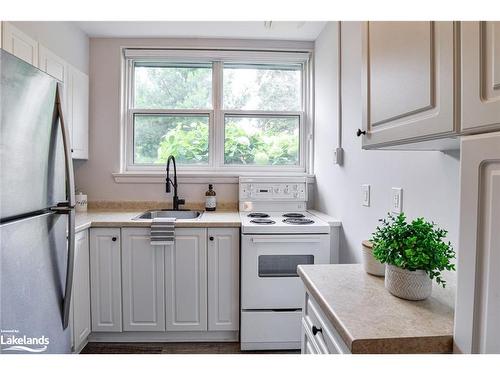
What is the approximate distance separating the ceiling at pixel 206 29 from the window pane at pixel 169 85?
0.27 meters

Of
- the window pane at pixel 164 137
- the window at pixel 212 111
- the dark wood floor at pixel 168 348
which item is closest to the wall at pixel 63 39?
the window at pixel 212 111

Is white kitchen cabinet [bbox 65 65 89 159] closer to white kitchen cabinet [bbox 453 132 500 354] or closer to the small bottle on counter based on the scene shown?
the small bottle on counter

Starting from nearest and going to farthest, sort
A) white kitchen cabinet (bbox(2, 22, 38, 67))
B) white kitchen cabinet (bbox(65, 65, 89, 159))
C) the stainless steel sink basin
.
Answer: white kitchen cabinet (bbox(2, 22, 38, 67))
white kitchen cabinet (bbox(65, 65, 89, 159))
the stainless steel sink basin

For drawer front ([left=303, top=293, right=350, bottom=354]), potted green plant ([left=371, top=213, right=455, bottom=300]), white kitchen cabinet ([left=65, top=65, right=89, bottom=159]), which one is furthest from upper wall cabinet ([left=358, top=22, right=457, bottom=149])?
white kitchen cabinet ([left=65, top=65, right=89, bottom=159])

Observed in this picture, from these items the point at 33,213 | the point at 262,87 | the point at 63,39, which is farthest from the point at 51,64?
the point at 262,87

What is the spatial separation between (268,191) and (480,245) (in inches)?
82.0

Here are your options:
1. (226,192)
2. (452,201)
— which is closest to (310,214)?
(226,192)

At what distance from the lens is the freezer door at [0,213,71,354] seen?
3.26ft

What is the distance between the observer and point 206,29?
2.49 m

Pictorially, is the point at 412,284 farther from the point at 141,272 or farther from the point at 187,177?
the point at 187,177

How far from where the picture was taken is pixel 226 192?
8.94 feet

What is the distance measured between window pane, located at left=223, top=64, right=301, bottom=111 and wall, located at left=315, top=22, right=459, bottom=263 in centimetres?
27
